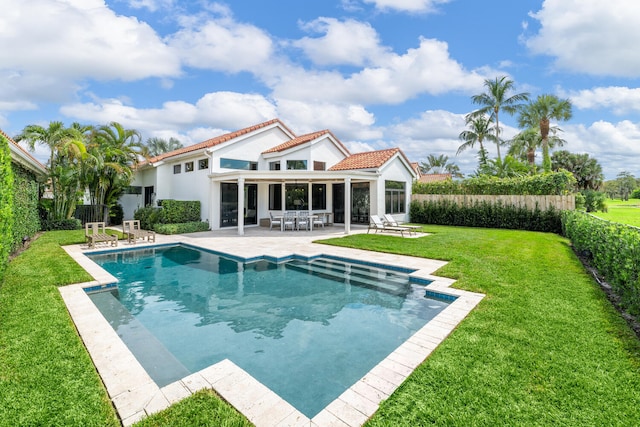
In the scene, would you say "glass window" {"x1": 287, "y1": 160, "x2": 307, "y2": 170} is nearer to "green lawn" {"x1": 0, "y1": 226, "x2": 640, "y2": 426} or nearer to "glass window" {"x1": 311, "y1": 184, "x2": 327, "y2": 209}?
"glass window" {"x1": 311, "y1": 184, "x2": 327, "y2": 209}

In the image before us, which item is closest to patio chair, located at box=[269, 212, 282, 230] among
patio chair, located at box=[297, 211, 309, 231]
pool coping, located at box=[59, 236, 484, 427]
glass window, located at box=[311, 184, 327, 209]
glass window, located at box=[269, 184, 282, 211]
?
patio chair, located at box=[297, 211, 309, 231]

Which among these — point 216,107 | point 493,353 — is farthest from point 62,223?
point 493,353

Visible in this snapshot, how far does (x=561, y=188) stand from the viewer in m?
18.1

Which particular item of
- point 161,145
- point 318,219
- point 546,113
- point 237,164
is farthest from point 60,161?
point 546,113

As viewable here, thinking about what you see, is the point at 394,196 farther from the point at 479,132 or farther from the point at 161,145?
the point at 161,145

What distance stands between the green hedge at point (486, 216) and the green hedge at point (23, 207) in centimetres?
2175

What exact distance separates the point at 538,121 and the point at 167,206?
3430 centimetres

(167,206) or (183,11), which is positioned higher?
(183,11)

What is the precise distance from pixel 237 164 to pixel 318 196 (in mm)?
6023

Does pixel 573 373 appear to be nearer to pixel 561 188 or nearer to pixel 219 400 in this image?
pixel 219 400

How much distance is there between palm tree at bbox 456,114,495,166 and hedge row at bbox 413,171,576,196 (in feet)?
53.0

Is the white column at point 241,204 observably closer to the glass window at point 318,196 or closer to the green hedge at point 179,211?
the green hedge at point 179,211

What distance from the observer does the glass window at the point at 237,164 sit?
63.4 feet

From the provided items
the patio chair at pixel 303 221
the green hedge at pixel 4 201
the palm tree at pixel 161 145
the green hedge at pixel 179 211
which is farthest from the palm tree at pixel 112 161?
the palm tree at pixel 161 145
